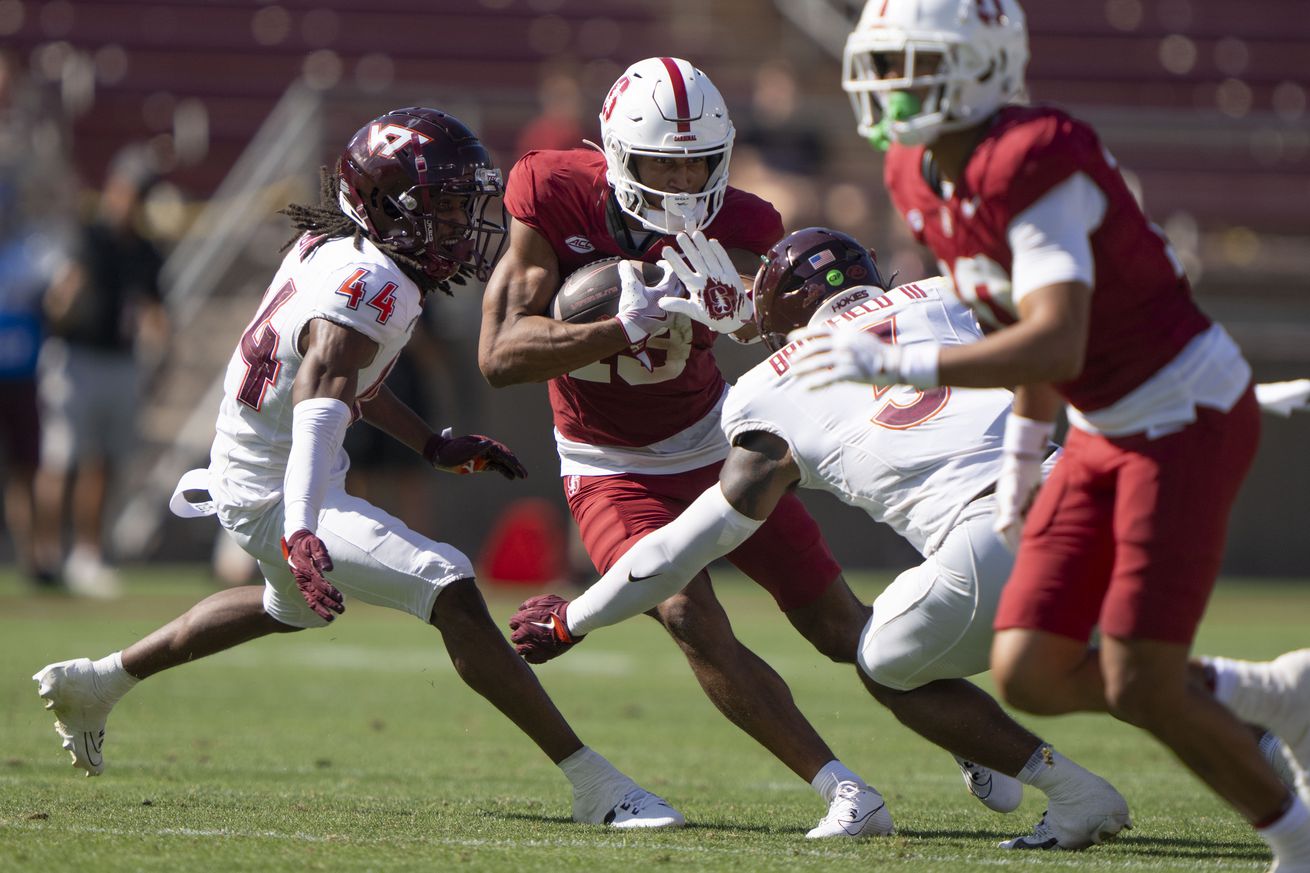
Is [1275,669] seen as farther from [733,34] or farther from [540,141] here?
[733,34]

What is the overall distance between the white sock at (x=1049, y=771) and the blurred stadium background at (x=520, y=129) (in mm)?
6683

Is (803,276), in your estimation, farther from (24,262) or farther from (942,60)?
(24,262)

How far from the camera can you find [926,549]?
4.20 meters

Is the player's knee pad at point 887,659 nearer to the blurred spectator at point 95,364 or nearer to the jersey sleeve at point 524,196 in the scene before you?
the jersey sleeve at point 524,196

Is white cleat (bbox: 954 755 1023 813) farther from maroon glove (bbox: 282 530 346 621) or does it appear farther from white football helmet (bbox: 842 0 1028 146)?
white football helmet (bbox: 842 0 1028 146)

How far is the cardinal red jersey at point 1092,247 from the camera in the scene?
3.32 m

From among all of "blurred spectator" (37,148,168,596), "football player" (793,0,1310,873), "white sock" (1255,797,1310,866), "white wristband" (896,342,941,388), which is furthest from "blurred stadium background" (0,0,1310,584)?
"white sock" (1255,797,1310,866)

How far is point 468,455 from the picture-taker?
4.88m

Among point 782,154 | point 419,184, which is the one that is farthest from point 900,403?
point 782,154

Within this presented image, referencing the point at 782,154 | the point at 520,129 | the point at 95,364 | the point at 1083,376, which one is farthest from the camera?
the point at 520,129

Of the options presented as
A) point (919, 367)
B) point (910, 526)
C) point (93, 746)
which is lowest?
point (93, 746)

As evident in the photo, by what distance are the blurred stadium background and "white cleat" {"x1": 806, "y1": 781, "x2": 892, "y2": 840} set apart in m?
6.51

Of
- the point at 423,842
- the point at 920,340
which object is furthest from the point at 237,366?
the point at 920,340

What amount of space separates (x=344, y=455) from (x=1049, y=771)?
212 centimetres
